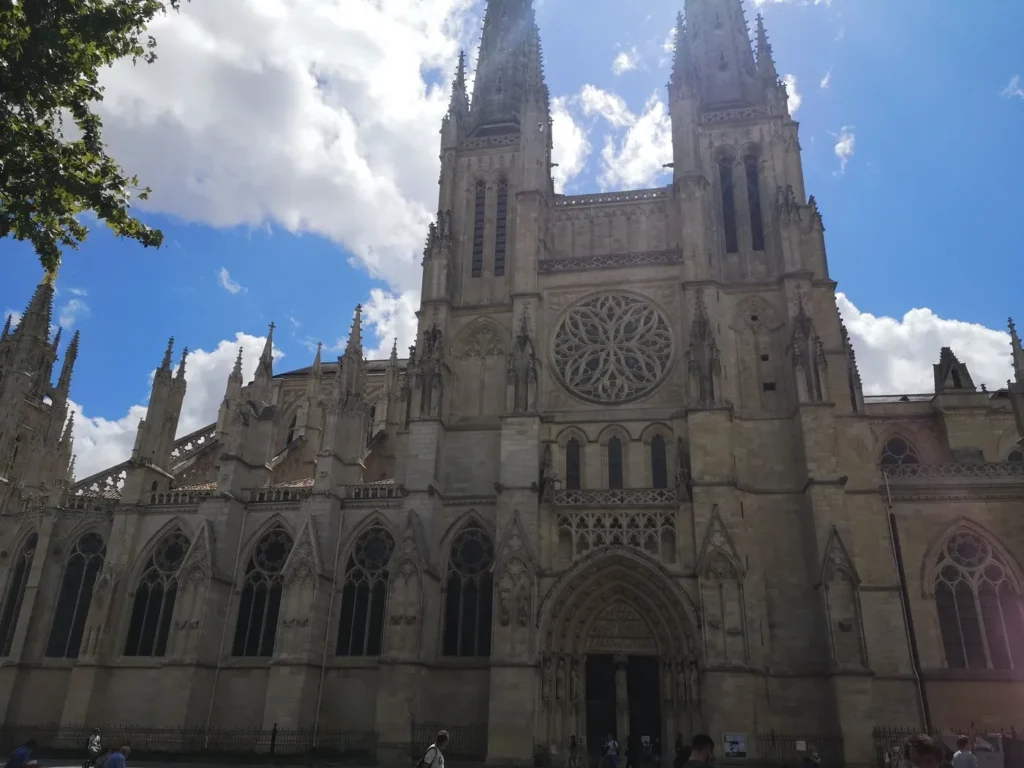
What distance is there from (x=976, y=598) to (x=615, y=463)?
1142 cm

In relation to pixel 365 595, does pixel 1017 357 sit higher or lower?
higher

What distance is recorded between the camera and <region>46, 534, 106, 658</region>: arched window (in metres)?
27.2

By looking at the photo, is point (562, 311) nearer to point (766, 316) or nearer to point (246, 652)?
point (766, 316)

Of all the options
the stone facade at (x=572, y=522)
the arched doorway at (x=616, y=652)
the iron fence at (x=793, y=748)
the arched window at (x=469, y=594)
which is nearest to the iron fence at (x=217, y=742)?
the stone facade at (x=572, y=522)

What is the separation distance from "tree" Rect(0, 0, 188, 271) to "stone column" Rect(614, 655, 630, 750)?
59.2 feet

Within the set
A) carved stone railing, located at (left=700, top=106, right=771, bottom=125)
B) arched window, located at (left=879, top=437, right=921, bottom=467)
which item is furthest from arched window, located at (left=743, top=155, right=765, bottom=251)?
arched window, located at (left=879, top=437, right=921, bottom=467)

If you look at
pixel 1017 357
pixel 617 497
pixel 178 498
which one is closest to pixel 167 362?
pixel 178 498

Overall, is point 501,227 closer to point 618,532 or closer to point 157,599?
point 618,532

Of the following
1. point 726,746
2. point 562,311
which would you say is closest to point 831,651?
point 726,746

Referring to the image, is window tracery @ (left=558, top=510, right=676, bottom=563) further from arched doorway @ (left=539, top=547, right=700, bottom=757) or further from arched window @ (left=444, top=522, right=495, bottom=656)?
arched window @ (left=444, top=522, right=495, bottom=656)

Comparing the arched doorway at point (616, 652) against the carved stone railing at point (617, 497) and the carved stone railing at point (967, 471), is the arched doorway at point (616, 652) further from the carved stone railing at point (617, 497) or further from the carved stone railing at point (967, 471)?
the carved stone railing at point (967, 471)

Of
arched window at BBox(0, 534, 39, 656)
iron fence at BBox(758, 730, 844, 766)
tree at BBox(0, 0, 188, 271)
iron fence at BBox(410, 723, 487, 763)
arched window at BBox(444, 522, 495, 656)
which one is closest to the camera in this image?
tree at BBox(0, 0, 188, 271)

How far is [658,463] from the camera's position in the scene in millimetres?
25797

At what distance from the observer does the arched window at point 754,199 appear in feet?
94.2
